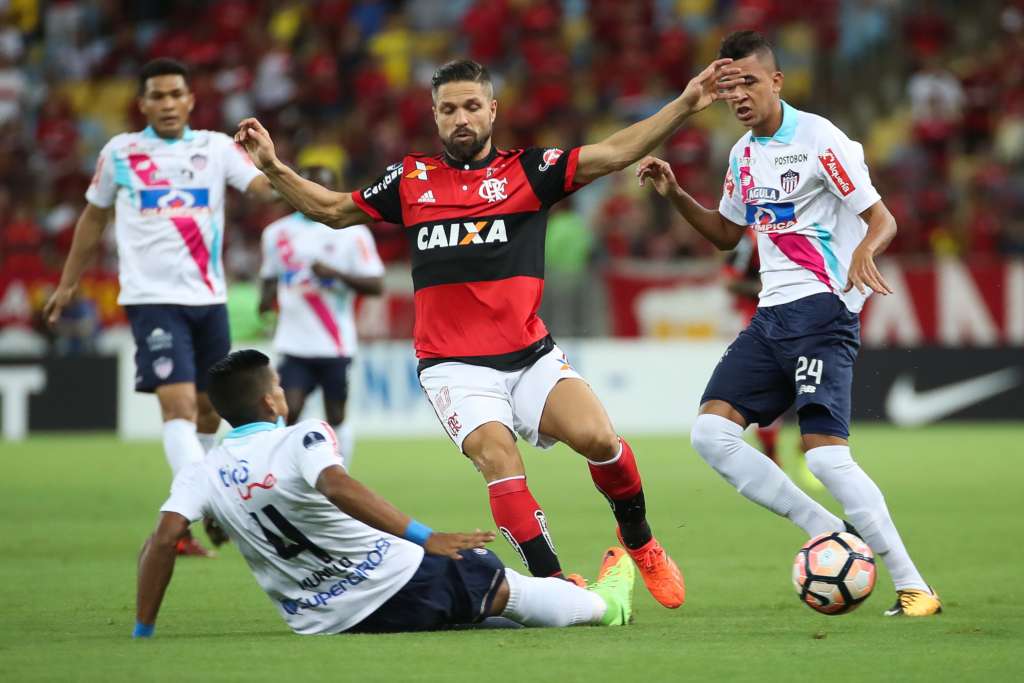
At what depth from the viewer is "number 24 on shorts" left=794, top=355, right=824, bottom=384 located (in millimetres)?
7172

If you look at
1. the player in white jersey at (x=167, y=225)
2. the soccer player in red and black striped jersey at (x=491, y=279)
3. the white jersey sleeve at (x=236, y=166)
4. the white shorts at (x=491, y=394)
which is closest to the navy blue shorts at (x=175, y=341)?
the player in white jersey at (x=167, y=225)

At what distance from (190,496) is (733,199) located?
3.02 meters

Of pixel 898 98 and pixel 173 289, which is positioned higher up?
pixel 898 98

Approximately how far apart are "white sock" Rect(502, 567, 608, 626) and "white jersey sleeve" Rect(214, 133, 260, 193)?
3.93m

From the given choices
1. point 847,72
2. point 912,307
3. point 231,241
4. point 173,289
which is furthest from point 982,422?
point 173,289

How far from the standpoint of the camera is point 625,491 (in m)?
7.30

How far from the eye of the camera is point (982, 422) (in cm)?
2011

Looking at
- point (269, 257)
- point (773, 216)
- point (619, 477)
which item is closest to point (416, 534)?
point (619, 477)

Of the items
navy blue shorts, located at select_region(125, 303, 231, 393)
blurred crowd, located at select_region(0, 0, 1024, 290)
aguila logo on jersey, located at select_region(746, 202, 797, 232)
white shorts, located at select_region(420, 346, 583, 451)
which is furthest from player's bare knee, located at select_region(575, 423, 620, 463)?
blurred crowd, located at select_region(0, 0, 1024, 290)

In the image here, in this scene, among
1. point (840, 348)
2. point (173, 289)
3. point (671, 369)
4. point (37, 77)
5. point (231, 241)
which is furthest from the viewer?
point (37, 77)

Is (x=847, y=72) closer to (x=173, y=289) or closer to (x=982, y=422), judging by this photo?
(x=982, y=422)

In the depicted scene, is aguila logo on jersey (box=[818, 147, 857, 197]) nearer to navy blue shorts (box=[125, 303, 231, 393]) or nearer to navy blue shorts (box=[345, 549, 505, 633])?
navy blue shorts (box=[345, 549, 505, 633])

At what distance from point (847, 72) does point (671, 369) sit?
690 centimetres

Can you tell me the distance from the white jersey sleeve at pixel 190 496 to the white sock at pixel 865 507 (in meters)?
2.68
